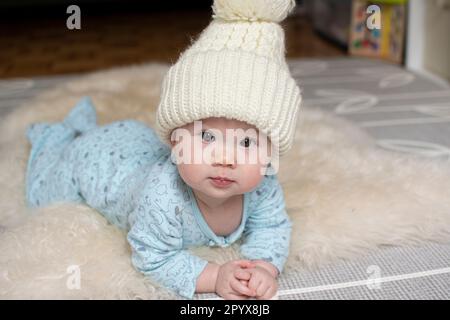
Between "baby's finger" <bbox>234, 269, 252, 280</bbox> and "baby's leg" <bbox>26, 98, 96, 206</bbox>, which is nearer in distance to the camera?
"baby's finger" <bbox>234, 269, 252, 280</bbox>

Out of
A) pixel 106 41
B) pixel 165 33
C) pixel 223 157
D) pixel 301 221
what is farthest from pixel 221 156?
pixel 165 33

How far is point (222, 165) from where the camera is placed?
64 centimetres

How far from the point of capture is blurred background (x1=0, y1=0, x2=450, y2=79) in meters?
1.98

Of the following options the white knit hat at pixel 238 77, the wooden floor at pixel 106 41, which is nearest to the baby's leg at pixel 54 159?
the white knit hat at pixel 238 77

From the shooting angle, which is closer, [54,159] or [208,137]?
[208,137]

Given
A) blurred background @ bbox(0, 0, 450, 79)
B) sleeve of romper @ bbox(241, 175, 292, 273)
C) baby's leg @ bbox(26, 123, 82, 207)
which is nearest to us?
sleeve of romper @ bbox(241, 175, 292, 273)

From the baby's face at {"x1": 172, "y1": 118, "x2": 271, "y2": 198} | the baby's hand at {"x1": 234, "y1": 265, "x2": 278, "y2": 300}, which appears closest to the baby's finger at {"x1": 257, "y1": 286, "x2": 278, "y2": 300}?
the baby's hand at {"x1": 234, "y1": 265, "x2": 278, "y2": 300}

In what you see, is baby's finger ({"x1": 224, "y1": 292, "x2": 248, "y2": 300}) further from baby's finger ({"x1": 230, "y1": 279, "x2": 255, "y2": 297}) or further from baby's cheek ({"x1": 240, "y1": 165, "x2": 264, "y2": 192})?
baby's cheek ({"x1": 240, "y1": 165, "x2": 264, "y2": 192})

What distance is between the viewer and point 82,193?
2.86 ft

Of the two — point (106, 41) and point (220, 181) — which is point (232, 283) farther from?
point (106, 41)

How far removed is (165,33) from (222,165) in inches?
107

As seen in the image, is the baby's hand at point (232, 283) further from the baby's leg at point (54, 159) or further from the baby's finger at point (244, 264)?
the baby's leg at point (54, 159)

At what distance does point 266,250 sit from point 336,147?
43 centimetres

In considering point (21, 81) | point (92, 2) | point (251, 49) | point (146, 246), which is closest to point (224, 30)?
point (251, 49)
